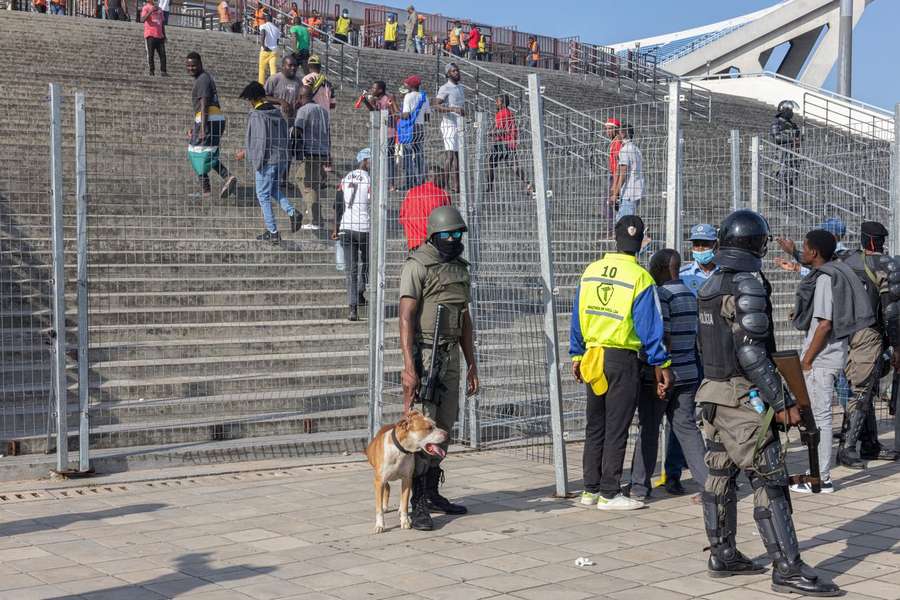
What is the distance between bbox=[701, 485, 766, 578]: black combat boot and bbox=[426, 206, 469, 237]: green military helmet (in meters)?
2.35

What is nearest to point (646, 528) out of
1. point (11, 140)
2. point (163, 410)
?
point (163, 410)

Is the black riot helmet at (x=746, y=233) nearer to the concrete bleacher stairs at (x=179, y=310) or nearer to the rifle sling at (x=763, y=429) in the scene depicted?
the rifle sling at (x=763, y=429)

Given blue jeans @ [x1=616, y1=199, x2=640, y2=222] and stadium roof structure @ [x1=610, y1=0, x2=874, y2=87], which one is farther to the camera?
stadium roof structure @ [x1=610, y1=0, x2=874, y2=87]

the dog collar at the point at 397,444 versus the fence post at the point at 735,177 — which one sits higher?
the fence post at the point at 735,177

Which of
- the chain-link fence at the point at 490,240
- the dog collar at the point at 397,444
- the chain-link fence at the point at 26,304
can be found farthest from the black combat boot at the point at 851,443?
the chain-link fence at the point at 26,304

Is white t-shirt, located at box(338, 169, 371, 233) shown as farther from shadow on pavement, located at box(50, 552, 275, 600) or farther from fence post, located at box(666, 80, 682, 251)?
shadow on pavement, located at box(50, 552, 275, 600)

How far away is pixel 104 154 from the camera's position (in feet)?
35.5

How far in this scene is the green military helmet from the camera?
23.8 ft

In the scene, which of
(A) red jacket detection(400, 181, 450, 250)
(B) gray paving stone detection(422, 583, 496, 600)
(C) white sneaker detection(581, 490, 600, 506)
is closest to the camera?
(B) gray paving stone detection(422, 583, 496, 600)

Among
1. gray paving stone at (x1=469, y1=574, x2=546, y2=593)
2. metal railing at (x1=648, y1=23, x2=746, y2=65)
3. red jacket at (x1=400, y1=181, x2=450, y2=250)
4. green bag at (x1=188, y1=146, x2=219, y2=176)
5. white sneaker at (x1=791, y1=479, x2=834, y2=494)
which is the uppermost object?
metal railing at (x1=648, y1=23, x2=746, y2=65)

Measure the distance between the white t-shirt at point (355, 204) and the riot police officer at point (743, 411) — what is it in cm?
565

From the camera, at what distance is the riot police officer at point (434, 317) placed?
7.19 metres

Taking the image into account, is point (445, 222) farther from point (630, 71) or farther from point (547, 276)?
point (630, 71)

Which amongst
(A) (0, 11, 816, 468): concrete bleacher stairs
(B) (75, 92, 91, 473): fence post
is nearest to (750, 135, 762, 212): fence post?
(A) (0, 11, 816, 468): concrete bleacher stairs
